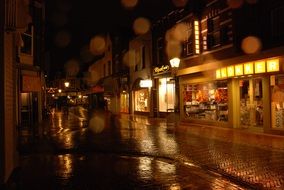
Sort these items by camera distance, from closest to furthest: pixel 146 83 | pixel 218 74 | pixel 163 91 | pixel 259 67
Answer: pixel 259 67 → pixel 218 74 → pixel 163 91 → pixel 146 83

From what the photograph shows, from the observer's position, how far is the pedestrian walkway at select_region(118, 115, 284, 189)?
28.6ft

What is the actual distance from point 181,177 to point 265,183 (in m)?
1.83

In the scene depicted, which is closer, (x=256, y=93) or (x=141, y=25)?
(x=256, y=93)

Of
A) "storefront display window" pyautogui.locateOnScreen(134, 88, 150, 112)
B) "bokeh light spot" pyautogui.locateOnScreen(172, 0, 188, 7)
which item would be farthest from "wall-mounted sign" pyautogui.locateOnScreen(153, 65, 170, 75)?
"bokeh light spot" pyautogui.locateOnScreen(172, 0, 188, 7)

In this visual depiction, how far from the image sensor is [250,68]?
17.1m

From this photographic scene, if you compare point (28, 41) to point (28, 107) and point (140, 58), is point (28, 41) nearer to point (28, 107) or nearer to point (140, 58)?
point (28, 107)

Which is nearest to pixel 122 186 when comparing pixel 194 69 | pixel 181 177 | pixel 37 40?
pixel 181 177

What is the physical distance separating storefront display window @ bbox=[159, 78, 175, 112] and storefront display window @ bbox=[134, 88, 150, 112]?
2890 millimetres

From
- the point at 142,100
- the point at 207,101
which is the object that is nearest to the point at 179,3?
the point at 207,101

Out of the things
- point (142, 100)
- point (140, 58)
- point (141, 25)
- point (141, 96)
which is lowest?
point (142, 100)

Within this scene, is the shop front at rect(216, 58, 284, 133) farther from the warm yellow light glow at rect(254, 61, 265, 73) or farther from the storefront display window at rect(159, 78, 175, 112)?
the storefront display window at rect(159, 78, 175, 112)

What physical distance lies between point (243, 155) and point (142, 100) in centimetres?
2302

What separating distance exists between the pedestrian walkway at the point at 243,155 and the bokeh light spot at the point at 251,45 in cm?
367

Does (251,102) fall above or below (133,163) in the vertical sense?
above
